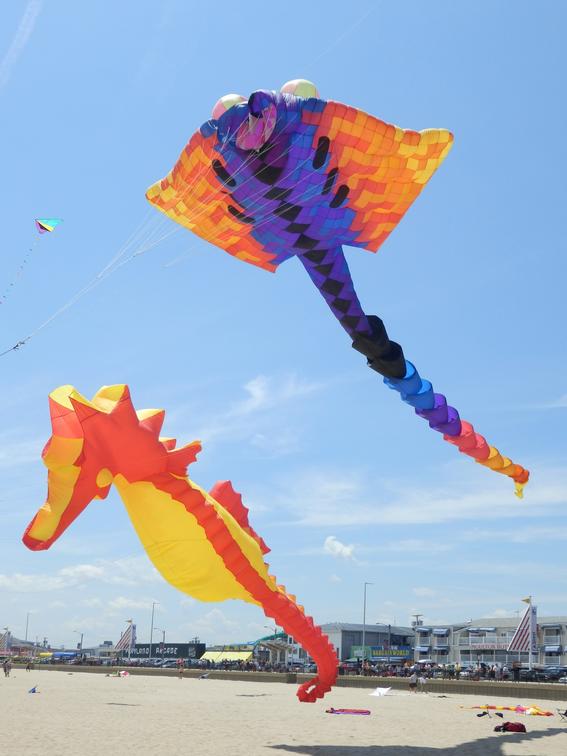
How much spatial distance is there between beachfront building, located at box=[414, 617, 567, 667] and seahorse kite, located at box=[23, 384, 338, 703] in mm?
64600

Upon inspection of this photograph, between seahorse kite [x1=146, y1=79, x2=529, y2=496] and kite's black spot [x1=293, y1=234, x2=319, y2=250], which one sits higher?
seahorse kite [x1=146, y1=79, x2=529, y2=496]

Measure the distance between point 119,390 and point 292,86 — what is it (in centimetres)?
602

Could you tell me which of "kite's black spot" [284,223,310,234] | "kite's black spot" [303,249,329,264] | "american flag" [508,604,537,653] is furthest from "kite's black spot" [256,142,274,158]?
"american flag" [508,604,537,653]

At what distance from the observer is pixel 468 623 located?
87438 mm

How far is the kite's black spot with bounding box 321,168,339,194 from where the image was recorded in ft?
41.3

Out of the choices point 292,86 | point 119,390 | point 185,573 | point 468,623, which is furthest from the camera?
point 468,623

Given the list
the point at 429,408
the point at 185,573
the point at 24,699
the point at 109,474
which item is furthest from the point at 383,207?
the point at 24,699

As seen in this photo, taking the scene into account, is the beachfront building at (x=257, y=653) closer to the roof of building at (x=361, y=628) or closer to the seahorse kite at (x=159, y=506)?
the roof of building at (x=361, y=628)

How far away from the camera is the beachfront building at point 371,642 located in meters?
83.9

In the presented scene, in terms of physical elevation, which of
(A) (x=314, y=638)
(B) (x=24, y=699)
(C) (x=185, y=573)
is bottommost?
(B) (x=24, y=699)

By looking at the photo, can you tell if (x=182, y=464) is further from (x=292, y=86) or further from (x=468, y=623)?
(x=468, y=623)

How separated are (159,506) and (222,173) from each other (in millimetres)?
6287

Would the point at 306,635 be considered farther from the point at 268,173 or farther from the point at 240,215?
the point at 268,173

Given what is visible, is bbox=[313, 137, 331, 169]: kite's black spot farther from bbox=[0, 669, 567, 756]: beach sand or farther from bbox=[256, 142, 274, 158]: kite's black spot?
bbox=[0, 669, 567, 756]: beach sand
